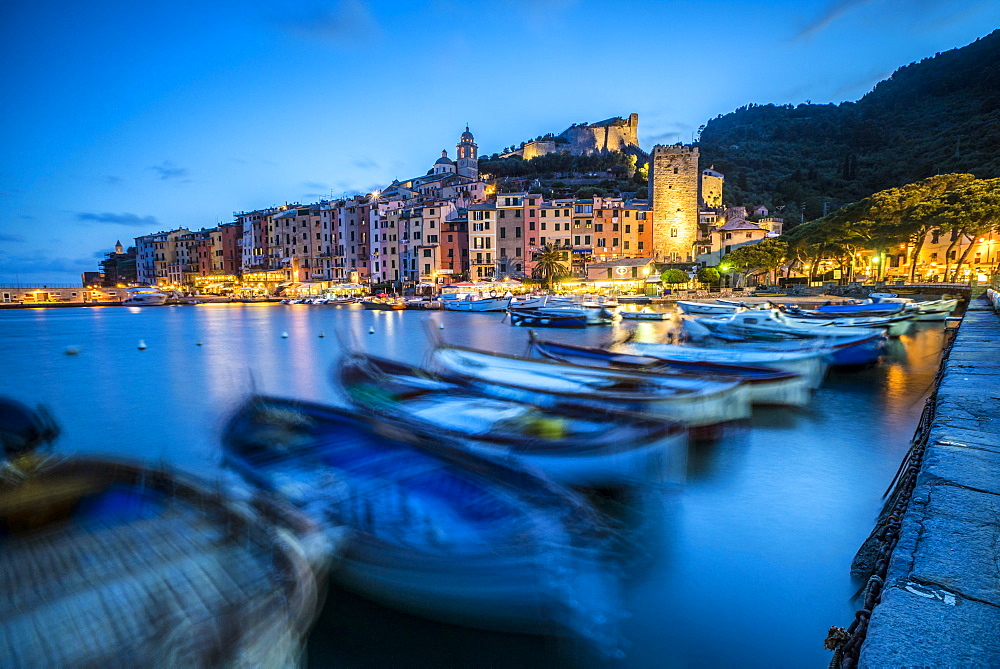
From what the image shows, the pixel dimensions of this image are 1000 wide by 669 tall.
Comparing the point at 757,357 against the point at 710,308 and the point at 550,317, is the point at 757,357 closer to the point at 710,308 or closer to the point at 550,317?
the point at 710,308

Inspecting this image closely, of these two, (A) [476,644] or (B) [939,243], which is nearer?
(A) [476,644]

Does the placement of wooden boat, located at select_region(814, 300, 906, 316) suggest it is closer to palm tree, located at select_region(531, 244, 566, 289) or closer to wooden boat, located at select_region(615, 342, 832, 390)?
wooden boat, located at select_region(615, 342, 832, 390)

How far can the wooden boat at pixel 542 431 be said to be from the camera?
24.5ft

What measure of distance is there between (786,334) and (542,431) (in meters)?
18.1

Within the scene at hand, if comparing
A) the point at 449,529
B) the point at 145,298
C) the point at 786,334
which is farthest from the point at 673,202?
the point at 145,298

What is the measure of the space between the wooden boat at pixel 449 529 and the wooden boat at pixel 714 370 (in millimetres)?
6167

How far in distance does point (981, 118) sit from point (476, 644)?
91.9 meters

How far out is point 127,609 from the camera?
4082 millimetres

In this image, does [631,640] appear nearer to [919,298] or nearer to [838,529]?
[838,529]

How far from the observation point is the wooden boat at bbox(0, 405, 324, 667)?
12.1ft

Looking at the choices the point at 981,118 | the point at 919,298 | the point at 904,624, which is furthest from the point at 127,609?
the point at 981,118

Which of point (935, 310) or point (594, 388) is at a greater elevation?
point (935, 310)

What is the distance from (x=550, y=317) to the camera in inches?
1492

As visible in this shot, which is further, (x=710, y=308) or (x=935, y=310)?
(x=710, y=308)
